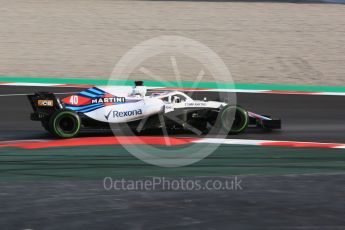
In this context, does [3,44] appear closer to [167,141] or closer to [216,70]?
[216,70]

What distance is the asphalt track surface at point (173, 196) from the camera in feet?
24.3

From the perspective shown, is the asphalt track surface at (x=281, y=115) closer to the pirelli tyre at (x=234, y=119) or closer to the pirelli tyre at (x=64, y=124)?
the pirelli tyre at (x=234, y=119)

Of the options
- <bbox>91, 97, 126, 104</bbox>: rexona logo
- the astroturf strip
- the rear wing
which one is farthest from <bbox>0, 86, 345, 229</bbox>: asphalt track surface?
the astroturf strip

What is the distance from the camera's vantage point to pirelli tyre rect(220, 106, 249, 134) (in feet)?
44.8

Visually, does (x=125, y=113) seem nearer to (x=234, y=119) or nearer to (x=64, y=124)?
(x=64, y=124)

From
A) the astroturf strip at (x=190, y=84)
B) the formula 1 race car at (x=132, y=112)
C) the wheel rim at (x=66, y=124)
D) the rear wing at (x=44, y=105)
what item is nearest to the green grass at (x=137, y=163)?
the wheel rim at (x=66, y=124)

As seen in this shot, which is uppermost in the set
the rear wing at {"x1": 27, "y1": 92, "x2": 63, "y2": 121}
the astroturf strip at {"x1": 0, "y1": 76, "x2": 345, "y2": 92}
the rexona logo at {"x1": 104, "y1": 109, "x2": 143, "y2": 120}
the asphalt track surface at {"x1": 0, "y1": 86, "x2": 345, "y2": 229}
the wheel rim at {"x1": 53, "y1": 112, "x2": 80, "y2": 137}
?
the astroturf strip at {"x1": 0, "y1": 76, "x2": 345, "y2": 92}

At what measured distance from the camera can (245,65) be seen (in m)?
23.7

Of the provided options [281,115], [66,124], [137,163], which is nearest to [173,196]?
[137,163]

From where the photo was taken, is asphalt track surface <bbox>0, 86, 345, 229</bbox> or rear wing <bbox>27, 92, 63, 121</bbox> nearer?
asphalt track surface <bbox>0, 86, 345, 229</bbox>

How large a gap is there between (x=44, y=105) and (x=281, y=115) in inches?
220

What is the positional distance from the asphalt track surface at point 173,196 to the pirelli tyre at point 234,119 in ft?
3.79

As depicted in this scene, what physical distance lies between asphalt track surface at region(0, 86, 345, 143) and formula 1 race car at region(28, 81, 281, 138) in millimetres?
503

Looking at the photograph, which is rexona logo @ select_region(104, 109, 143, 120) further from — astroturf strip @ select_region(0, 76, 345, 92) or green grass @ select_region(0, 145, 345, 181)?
astroturf strip @ select_region(0, 76, 345, 92)
